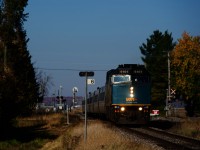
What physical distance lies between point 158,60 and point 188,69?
36973 mm

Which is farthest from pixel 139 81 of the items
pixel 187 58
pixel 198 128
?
pixel 187 58

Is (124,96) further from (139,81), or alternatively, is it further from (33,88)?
(33,88)

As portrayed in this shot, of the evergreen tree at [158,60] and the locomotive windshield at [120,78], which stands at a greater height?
the evergreen tree at [158,60]

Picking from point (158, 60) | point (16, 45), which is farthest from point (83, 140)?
point (158, 60)

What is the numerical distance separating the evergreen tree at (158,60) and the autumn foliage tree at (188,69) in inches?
792

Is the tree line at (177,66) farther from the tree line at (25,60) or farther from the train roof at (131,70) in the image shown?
the train roof at (131,70)

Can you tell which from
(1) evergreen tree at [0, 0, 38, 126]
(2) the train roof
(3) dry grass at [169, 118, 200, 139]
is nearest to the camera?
(3) dry grass at [169, 118, 200, 139]

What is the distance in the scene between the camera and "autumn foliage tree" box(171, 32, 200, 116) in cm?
4991

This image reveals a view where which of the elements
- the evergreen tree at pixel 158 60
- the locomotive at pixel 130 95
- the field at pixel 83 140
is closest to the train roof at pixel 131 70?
the locomotive at pixel 130 95

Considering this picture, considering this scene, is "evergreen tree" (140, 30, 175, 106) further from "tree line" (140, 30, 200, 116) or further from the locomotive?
the locomotive

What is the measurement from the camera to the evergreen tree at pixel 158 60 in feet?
302

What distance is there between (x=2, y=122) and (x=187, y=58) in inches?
996

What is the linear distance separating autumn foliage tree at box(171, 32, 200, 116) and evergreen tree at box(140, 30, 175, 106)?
2013cm

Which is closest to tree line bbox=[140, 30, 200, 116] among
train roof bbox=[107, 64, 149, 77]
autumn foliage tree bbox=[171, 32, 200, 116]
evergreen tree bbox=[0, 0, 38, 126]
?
autumn foliage tree bbox=[171, 32, 200, 116]
